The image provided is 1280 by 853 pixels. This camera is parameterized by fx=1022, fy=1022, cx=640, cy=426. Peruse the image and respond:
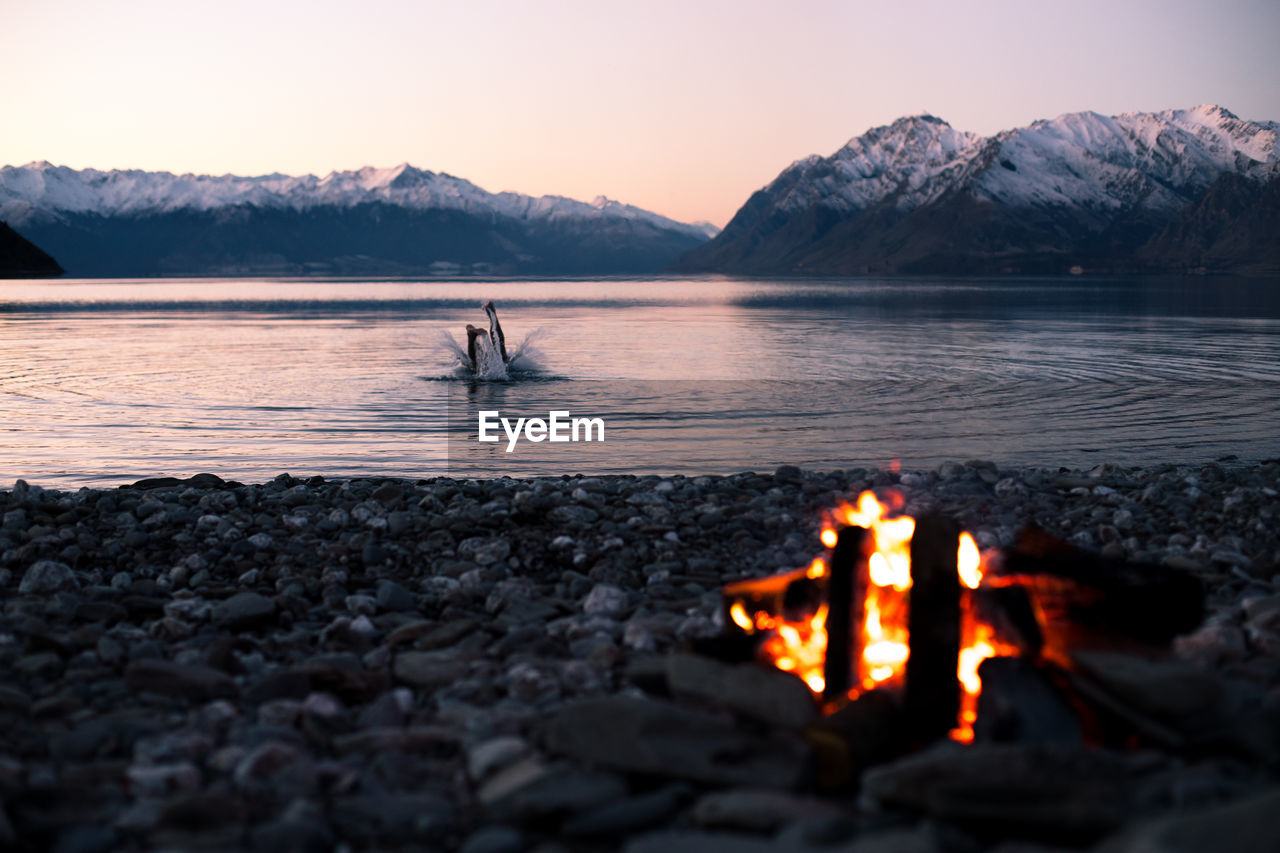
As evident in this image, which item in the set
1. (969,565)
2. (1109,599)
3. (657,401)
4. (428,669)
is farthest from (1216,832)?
(657,401)

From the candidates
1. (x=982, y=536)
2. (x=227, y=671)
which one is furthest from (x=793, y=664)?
(x=982, y=536)

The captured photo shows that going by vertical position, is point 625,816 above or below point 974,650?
below

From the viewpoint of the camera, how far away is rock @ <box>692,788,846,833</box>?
440 centimetres

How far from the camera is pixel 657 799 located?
182 inches

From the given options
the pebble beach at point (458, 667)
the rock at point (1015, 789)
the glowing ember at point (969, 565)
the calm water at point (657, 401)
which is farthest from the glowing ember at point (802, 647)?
the calm water at point (657, 401)

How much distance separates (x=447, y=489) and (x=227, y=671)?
6.01 meters

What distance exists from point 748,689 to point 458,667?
6.90ft

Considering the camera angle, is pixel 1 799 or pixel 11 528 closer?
pixel 1 799

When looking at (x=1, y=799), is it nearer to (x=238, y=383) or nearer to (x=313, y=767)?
(x=313, y=767)

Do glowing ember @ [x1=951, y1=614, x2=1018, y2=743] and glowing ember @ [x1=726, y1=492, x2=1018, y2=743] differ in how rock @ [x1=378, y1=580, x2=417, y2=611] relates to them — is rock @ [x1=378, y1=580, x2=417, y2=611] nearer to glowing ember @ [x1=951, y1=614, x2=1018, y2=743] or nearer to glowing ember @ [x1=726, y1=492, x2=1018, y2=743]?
glowing ember @ [x1=726, y1=492, x2=1018, y2=743]

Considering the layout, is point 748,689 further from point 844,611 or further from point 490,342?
point 490,342

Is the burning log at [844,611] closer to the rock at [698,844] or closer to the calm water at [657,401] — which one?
the rock at [698,844]

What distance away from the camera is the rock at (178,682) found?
616 cm

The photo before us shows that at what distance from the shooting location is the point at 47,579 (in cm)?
861
